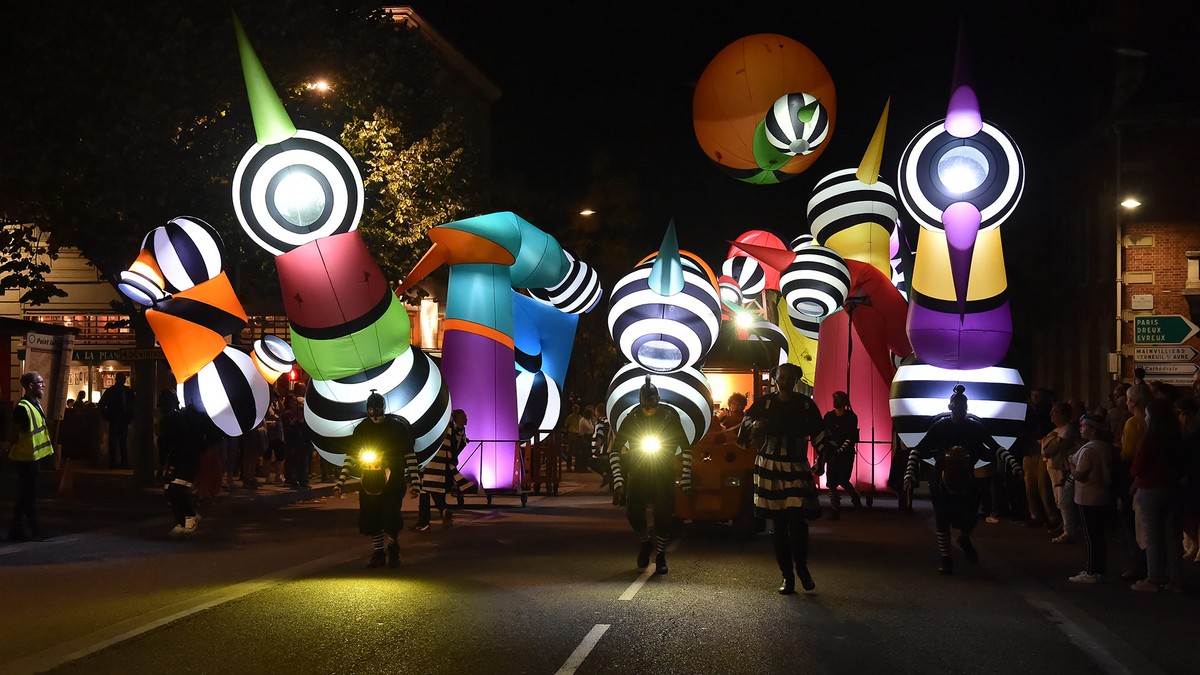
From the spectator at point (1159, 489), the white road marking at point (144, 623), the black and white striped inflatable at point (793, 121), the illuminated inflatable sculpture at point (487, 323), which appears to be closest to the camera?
the white road marking at point (144, 623)

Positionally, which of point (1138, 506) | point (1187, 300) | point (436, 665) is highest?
point (1187, 300)

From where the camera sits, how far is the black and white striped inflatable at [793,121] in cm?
1703

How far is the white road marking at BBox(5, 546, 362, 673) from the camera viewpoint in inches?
336

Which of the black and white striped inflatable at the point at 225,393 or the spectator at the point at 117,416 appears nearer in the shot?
the black and white striped inflatable at the point at 225,393

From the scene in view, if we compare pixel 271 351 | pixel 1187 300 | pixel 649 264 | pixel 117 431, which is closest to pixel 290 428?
pixel 271 351

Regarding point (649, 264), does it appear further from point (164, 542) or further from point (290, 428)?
point (290, 428)

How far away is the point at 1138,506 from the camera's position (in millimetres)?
12602

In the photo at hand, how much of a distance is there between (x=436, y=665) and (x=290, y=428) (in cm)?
1713

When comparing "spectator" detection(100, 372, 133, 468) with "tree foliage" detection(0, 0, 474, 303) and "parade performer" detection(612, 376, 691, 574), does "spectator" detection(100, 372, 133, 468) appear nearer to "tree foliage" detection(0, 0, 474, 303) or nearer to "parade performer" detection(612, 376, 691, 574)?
"tree foliage" detection(0, 0, 474, 303)

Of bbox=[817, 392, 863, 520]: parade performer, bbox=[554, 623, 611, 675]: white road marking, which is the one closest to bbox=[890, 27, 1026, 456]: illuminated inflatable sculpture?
bbox=[817, 392, 863, 520]: parade performer

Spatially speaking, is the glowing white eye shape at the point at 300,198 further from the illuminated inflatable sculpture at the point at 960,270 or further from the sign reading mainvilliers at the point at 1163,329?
the sign reading mainvilliers at the point at 1163,329

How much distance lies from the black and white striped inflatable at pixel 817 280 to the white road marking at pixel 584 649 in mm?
10856

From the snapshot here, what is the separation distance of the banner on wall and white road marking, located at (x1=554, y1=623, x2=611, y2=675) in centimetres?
1785

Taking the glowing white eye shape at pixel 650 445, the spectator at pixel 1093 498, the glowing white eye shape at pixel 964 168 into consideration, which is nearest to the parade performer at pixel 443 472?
the glowing white eye shape at pixel 650 445
